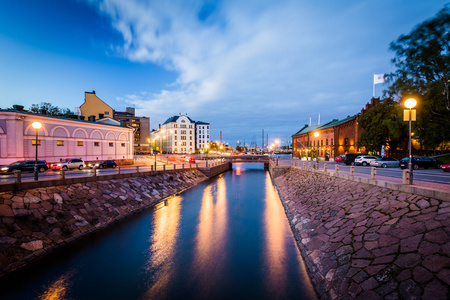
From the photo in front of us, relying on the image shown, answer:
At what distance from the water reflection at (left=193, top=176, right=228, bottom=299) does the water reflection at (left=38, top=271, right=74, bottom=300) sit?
5.16 metres

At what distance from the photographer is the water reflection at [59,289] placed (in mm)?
7781

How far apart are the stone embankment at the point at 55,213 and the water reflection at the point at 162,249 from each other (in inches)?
118

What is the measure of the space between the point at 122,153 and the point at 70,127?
10.4 m

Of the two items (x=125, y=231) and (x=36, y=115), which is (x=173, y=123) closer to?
(x=36, y=115)

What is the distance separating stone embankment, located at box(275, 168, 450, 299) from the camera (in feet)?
17.7

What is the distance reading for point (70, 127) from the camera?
102 feet

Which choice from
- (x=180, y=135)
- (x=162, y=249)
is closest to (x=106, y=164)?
(x=162, y=249)

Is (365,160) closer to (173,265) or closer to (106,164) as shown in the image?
(173,265)

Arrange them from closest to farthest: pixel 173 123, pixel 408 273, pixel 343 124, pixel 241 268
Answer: pixel 408 273
pixel 241 268
pixel 343 124
pixel 173 123

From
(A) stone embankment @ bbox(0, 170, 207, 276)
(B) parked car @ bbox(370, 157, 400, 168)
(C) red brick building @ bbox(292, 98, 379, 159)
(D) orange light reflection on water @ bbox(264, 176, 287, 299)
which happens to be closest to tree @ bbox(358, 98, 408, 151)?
(C) red brick building @ bbox(292, 98, 379, 159)

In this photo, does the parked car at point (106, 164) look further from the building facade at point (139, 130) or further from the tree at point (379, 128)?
the building facade at point (139, 130)

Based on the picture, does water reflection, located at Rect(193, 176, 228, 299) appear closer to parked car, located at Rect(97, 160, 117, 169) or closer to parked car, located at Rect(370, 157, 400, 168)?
parked car, located at Rect(97, 160, 117, 169)

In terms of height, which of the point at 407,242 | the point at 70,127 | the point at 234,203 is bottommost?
the point at 234,203

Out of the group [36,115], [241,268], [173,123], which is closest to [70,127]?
[36,115]
